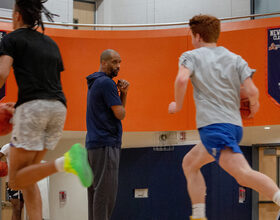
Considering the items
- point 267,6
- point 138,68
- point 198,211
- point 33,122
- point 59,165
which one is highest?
point 267,6

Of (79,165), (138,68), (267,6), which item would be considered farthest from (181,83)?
(267,6)

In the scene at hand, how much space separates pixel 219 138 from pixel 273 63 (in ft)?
13.9

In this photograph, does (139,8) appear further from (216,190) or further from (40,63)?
(40,63)

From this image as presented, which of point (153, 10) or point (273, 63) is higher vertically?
point (153, 10)

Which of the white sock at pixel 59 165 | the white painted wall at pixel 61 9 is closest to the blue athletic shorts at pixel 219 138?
the white sock at pixel 59 165

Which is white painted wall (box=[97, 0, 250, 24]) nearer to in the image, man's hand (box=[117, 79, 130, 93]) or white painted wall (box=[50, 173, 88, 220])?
white painted wall (box=[50, 173, 88, 220])

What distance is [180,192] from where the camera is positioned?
823 cm

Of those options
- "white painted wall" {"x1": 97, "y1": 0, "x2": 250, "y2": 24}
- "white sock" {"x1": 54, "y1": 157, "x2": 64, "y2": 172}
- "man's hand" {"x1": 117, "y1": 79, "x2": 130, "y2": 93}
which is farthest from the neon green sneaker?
"white painted wall" {"x1": 97, "y1": 0, "x2": 250, "y2": 24}

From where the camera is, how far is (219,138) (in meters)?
2.63

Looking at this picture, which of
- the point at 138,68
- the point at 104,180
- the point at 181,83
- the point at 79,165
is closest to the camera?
the point at 79,165

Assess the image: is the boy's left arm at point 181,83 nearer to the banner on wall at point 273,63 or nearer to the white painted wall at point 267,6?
the banner on wall at point 273,63

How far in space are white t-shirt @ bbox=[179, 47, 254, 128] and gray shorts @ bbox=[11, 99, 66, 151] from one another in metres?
0.88

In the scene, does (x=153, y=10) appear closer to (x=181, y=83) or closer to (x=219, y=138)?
(x=181, y=83)

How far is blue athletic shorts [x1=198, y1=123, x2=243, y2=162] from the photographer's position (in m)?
2.63
